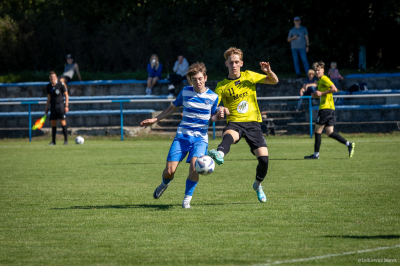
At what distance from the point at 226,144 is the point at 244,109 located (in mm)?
697

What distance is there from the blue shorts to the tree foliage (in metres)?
17.5

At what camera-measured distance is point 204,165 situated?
6.09 m

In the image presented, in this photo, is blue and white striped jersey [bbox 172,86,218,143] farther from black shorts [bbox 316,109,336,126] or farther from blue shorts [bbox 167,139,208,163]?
black shorts [bbox 316,109,336,126]

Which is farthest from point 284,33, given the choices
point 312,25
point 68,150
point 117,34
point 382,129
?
point 68,150

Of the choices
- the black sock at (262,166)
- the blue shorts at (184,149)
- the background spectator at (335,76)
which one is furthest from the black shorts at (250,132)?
the background spectator at (335,76)

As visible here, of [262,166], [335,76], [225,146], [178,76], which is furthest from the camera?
[178,76]

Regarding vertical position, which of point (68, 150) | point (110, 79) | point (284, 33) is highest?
point (284, 33)

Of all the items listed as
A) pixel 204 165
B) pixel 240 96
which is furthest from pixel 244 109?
pixel 204 165

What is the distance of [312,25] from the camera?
24016 mm

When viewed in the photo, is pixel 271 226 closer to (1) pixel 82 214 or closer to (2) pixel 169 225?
(2) pixel 169 225

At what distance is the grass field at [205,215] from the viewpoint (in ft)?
14.6

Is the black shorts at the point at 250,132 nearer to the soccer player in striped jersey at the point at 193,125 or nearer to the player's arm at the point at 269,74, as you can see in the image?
the soccer player in striped jersey at the point at 193,125

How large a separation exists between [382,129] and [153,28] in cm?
1509

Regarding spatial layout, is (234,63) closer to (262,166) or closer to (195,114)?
(195,114)
